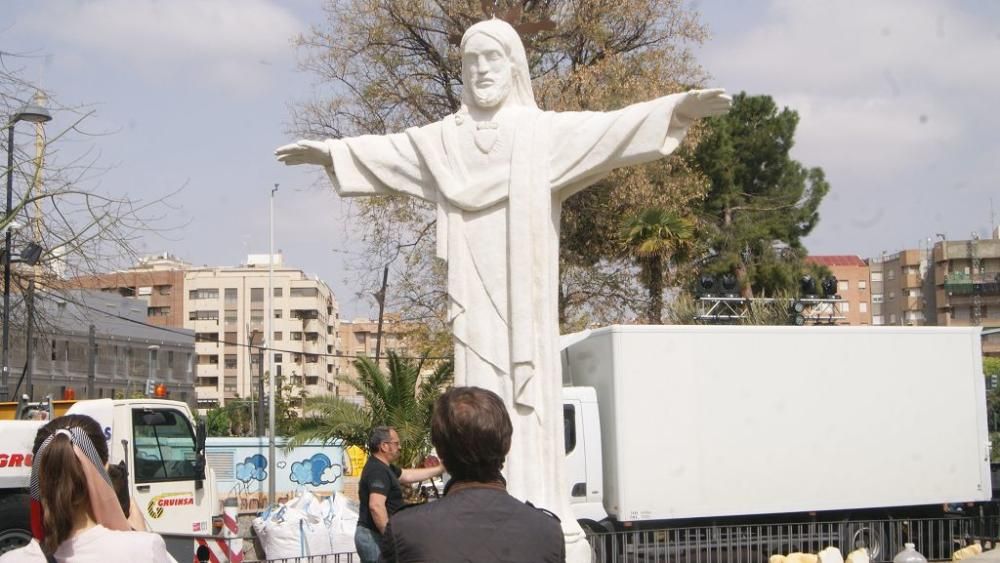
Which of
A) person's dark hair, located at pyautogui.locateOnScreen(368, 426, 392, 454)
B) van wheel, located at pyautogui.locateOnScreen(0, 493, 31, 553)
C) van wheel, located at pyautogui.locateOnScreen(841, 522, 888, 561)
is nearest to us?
person's dark hair, located at pyautogui.locateOnScreen(368, 426, 392, 454)

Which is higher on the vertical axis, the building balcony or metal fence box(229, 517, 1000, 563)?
the building balcony

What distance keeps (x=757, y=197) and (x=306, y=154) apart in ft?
100.0

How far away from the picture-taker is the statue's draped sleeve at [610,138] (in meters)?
7.59

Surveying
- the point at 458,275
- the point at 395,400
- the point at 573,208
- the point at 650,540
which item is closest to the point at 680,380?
the point at 650,540


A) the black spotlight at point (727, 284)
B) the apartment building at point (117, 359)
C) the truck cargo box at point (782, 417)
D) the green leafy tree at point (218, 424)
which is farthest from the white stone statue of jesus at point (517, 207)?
the apartment building at point (117, 359)

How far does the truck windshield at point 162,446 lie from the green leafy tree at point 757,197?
733 inches

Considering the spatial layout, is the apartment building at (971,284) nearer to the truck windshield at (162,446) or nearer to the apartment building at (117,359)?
the apartment building at (117,359)

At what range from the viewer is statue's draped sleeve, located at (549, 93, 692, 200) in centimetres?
759

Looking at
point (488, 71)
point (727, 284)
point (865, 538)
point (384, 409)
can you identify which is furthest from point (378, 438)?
point (727, 284)

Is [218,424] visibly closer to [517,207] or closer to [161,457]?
[161,457]

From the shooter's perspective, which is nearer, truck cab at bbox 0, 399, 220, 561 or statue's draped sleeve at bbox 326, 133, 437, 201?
statue's draped sleeve at bbox 326, 133, 437, 201

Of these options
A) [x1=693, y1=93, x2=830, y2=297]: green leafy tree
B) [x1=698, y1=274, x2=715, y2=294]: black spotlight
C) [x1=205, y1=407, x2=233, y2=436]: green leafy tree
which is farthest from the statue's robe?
[x1=205, y1=407, x2=233, y2=436]: green leafy tree

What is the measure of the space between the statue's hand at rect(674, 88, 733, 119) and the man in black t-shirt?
2792 millimetres

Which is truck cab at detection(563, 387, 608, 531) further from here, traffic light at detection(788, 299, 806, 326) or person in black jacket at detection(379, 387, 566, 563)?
person in black jacket at detection(379, 387, 566, 563)
